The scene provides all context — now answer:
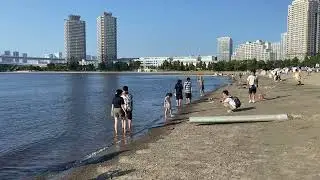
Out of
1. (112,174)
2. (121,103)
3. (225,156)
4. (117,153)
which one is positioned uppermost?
(121,103)

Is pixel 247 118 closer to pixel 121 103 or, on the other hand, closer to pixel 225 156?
pixel 121 103

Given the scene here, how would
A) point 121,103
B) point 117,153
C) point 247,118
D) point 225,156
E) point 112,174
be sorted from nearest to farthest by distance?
point 112,174 < point 225,156 < point 117,153 < point 121,103 < point 247,118

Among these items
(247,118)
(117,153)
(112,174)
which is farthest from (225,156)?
(247,118)

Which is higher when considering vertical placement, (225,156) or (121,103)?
(121,103)

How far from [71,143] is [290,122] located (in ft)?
28.9

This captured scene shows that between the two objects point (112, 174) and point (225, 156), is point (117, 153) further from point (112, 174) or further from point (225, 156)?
point (225, 156)

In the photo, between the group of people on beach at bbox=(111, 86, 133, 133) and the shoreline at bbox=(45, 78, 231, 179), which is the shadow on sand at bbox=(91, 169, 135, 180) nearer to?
the shoreline at bbox=(45, 78, 231, 179)

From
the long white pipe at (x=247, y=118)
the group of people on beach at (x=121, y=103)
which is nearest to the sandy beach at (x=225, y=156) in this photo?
the long white pipe at (x=247, y=118)

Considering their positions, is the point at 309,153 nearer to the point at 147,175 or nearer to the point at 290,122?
the point at 147,175

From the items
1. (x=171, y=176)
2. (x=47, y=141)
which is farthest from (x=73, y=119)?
(x=171, y=176)

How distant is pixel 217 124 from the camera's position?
63.2 feet

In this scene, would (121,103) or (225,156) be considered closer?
(225,156)

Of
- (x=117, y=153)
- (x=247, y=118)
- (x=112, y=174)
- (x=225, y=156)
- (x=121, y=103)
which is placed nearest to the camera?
(x=112, y=174)

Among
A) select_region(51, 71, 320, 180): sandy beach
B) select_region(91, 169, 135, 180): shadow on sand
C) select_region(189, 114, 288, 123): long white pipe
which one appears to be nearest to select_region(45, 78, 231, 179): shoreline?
Answer: select_region(51, 71, 320, 180): sandy beach
